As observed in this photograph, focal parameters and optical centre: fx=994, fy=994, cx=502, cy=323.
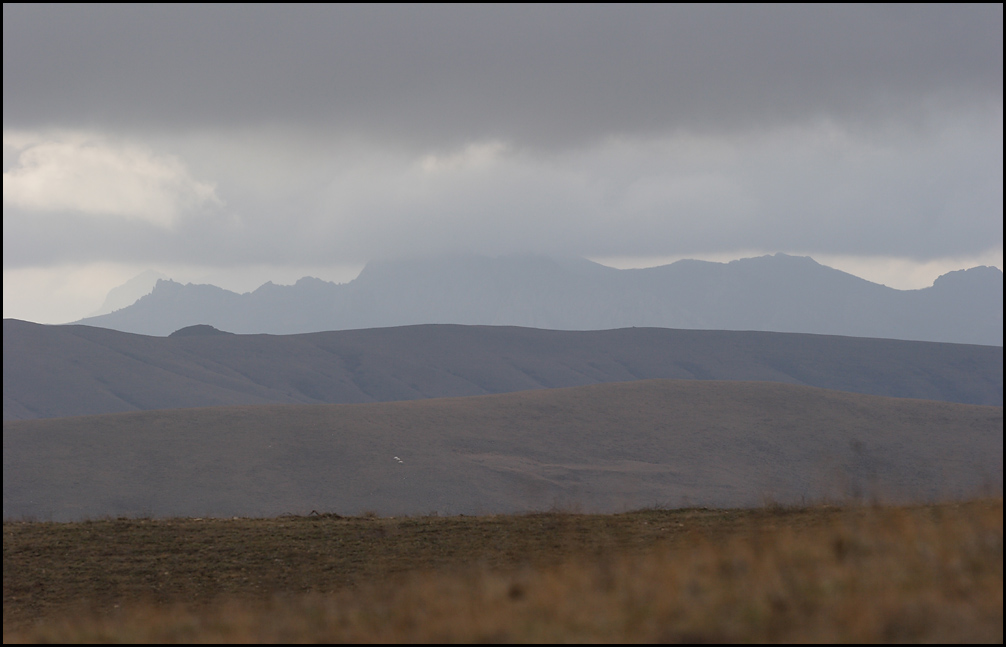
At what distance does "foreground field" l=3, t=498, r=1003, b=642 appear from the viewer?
6.04m

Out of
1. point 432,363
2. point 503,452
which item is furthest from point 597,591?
point 432,363

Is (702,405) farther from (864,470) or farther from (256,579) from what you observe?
(256,579)

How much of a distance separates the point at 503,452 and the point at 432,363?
81.6 m

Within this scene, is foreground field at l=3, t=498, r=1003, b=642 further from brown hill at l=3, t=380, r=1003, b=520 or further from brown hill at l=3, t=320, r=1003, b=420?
brown hill at l=3, t=320, r=1003, b=420

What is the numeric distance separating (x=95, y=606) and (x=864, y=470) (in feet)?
182

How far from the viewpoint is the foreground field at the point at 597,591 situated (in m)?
6.04

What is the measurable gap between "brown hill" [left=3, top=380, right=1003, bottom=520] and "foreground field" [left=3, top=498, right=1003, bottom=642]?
30276 millimetres

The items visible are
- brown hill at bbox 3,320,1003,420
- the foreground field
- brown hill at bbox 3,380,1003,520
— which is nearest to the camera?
the foreground field

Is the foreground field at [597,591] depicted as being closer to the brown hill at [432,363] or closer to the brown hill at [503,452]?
the brown hill at [503,452]

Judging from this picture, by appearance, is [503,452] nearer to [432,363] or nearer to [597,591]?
[597,591]

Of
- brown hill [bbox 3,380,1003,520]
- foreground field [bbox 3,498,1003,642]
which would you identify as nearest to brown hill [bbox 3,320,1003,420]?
brown hill [bbox 3,380,1003,520]

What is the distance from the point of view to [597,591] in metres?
7.37

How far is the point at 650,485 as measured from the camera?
5709 centimetres

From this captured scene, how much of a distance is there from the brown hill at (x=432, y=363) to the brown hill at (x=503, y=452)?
145 ft
